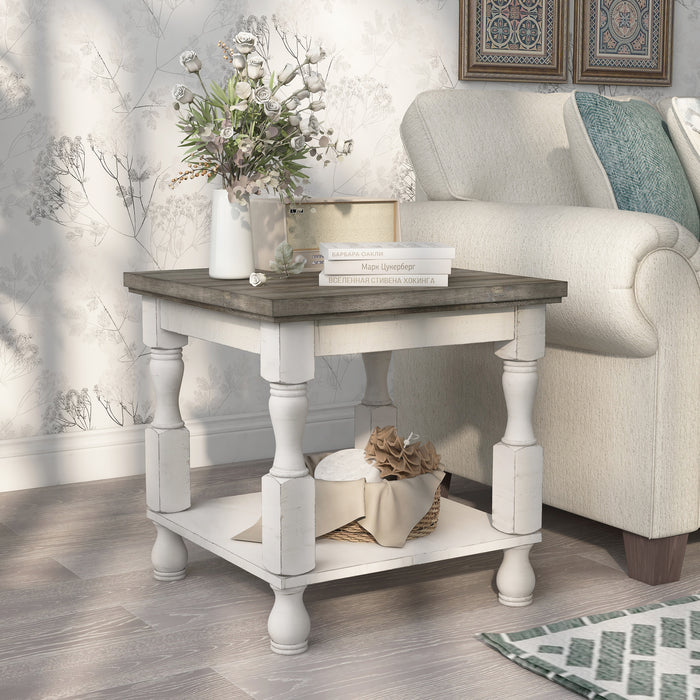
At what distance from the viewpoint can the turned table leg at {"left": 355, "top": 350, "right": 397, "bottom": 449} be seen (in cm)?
214

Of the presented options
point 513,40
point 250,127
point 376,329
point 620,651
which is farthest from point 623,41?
point 620,651

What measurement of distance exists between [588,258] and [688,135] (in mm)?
591

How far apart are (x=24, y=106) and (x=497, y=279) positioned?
52.5 inches

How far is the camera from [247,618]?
5.81 feet

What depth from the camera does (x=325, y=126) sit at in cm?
293

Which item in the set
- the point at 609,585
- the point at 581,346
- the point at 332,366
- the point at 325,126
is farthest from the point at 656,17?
the point at 609,585

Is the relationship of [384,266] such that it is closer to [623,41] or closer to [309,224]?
[309,224]

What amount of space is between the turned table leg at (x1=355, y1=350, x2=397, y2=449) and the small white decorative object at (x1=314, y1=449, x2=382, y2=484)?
0.88 ft

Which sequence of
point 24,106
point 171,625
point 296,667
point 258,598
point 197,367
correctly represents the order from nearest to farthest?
point 296,667 < point 171,625 < point 258,598 < point 24,106 < point 197,367

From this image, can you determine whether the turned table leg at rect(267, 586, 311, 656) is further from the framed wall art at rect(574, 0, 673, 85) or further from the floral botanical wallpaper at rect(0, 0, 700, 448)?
the framed wall art at rect(574, 0, 673, 85)


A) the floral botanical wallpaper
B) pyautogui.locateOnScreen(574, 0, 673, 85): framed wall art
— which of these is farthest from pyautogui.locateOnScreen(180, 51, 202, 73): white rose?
pyautogui.locateOnScreen(574, 0, 673, 85): framed wall art

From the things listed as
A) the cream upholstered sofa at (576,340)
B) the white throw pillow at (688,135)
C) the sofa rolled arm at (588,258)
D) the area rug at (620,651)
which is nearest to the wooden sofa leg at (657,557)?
the cream upholstered sofa at (576,340)

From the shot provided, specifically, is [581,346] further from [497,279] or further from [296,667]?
[296,667]

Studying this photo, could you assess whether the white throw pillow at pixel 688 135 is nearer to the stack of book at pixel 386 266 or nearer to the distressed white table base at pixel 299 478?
the distressed white table base at pixel 299 478
